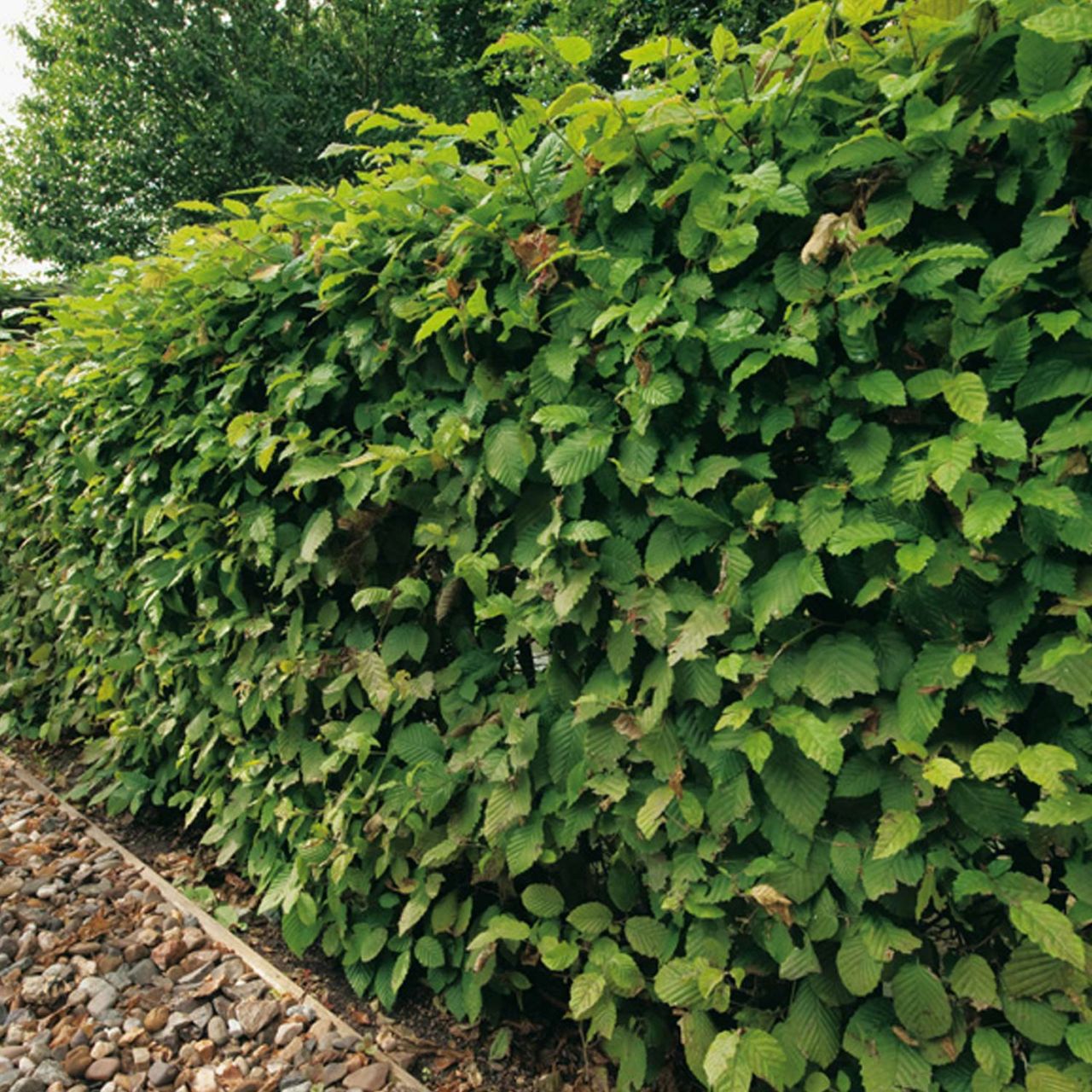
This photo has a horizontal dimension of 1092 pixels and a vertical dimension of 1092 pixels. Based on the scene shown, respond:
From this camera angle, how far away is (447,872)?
2.66 meters

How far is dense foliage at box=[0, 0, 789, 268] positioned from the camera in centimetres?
1872

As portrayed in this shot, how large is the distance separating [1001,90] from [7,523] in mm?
5191

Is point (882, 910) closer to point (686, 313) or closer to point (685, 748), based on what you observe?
point (685, 748)

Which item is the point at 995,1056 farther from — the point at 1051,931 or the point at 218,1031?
the point at 218,1031

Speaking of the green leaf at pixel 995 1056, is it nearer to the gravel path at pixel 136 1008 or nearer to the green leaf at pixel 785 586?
the green leaf at pixel 785 586

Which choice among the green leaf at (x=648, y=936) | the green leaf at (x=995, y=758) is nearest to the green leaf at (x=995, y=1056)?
the green leaf at (x=995, y=758)

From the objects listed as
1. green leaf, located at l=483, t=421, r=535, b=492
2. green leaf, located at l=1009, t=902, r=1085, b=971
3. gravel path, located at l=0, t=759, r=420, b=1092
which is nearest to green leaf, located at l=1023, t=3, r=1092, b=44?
green leaf, located at l=483, t=421, r=535, b=492

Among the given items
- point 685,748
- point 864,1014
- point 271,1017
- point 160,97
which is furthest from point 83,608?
point 160,97

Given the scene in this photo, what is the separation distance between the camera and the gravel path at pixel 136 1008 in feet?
8.23

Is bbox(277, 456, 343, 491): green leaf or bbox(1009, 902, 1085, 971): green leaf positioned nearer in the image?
bbox(1009, 902, 1085, 971): green leaf

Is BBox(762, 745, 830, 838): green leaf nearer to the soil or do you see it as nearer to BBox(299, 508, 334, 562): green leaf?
the soil

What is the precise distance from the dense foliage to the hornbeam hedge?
1699 centimetres

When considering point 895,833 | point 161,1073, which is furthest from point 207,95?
point 895,833

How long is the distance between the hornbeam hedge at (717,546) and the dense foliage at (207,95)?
17.0 m
